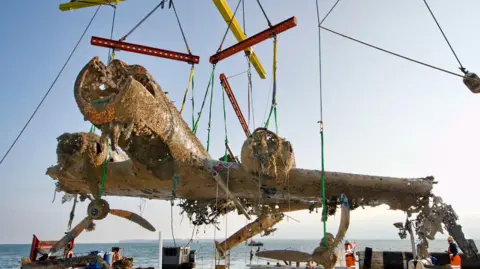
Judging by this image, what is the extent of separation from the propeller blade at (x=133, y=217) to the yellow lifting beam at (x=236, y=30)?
591 inches

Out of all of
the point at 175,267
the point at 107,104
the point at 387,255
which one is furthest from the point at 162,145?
the point at 387,255

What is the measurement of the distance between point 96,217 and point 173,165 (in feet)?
9.16

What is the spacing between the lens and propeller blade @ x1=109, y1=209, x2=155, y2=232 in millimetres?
10938

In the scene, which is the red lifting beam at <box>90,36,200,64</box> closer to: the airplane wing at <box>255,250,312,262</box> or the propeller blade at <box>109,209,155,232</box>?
the propeller blade at <box>109,209,155,232</box>

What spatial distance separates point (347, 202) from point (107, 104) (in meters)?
6.36

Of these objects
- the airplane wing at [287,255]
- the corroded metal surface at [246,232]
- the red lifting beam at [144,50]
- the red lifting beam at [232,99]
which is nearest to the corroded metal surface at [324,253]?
the airplane wing at [287,255]

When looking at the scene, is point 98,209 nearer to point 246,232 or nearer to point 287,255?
point 246,232

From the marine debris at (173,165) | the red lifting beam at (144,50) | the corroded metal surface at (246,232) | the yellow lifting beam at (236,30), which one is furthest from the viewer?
the yellow lifting beam at (236,30)

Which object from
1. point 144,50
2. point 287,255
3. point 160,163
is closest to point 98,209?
point 160,163

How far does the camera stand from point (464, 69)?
7379 mm

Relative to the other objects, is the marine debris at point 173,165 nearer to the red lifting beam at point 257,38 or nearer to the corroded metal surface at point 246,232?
the corroded metal surface at point 246,232

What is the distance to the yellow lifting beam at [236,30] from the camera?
22.3 m

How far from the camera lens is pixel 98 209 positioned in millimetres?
10148

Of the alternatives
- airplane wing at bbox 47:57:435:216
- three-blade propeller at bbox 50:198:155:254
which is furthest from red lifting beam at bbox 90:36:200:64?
three-blade propeller at bbox 50:198:155:254
